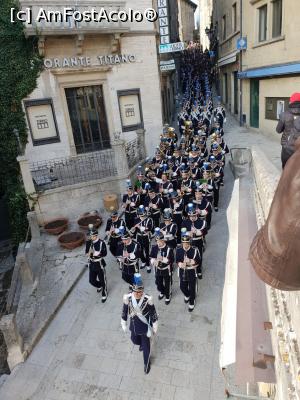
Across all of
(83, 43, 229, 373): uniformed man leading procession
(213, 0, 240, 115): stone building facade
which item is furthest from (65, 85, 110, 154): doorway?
(213, 0, 240, 115): stone building facade

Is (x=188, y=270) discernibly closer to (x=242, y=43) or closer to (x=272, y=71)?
(x=272, y=71)

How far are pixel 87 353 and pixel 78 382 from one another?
2.17 feet

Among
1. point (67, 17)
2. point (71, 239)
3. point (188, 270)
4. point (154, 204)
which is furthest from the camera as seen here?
point (67, 17)

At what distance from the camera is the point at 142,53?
16.1m

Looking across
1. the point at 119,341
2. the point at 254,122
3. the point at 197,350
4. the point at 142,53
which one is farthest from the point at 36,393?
the point at 254,122

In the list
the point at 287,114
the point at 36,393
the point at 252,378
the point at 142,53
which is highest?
the point at 142,53

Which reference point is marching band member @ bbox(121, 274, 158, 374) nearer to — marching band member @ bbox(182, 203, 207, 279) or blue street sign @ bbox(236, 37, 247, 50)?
marching band member @ bbox(182, 203, 207, 279)

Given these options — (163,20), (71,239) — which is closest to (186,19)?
(163,20)

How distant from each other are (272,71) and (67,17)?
9.74m

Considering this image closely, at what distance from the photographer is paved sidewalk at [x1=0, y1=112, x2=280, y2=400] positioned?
235 inches

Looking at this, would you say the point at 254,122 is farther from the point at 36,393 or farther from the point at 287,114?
the point at 36,393

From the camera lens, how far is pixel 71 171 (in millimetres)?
14250

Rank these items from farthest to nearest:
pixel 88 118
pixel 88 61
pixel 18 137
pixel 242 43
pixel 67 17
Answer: pixel 242 43 → pixel 88 118 → pixel 88 61 → pixel 18 137 → pixel 67 17

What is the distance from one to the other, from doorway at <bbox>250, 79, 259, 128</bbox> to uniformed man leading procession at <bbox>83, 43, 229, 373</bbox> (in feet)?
18.3
